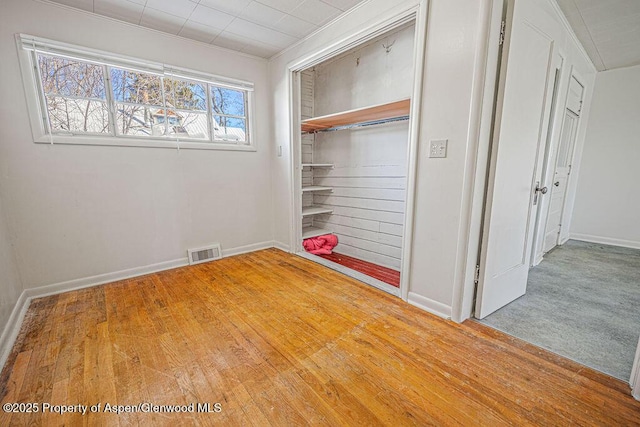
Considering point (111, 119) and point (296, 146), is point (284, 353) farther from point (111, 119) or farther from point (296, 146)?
point (111, 119)

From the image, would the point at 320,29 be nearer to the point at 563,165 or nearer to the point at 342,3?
the point at 342,3

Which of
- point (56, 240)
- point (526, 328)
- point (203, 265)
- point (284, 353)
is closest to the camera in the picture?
point (284, 353)

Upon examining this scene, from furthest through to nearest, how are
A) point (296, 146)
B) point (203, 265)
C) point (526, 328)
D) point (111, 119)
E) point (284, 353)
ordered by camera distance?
point (296, 146) → point (203, 265) → point (111, 119) → point (526, 328) → point (284, 353)

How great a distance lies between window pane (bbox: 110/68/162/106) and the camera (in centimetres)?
254

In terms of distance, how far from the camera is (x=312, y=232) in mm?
3924

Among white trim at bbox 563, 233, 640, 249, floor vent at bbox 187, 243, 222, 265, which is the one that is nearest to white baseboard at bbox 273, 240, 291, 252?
floor vent at bbox 187, 243, 222, 265

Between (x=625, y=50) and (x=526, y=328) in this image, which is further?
(x=625, y=50)

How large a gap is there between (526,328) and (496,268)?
1.43 feet

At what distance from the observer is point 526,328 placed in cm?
183

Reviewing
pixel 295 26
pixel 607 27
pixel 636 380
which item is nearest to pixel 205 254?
pixel 295 26

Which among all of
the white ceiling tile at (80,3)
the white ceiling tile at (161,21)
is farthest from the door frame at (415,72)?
the white ceiling tile at (80,3)

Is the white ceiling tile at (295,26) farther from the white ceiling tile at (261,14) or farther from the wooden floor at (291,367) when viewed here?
the wooden floor at (291,367)

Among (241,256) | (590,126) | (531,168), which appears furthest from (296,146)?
(590,126)

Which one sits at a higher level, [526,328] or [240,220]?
[240,220]
